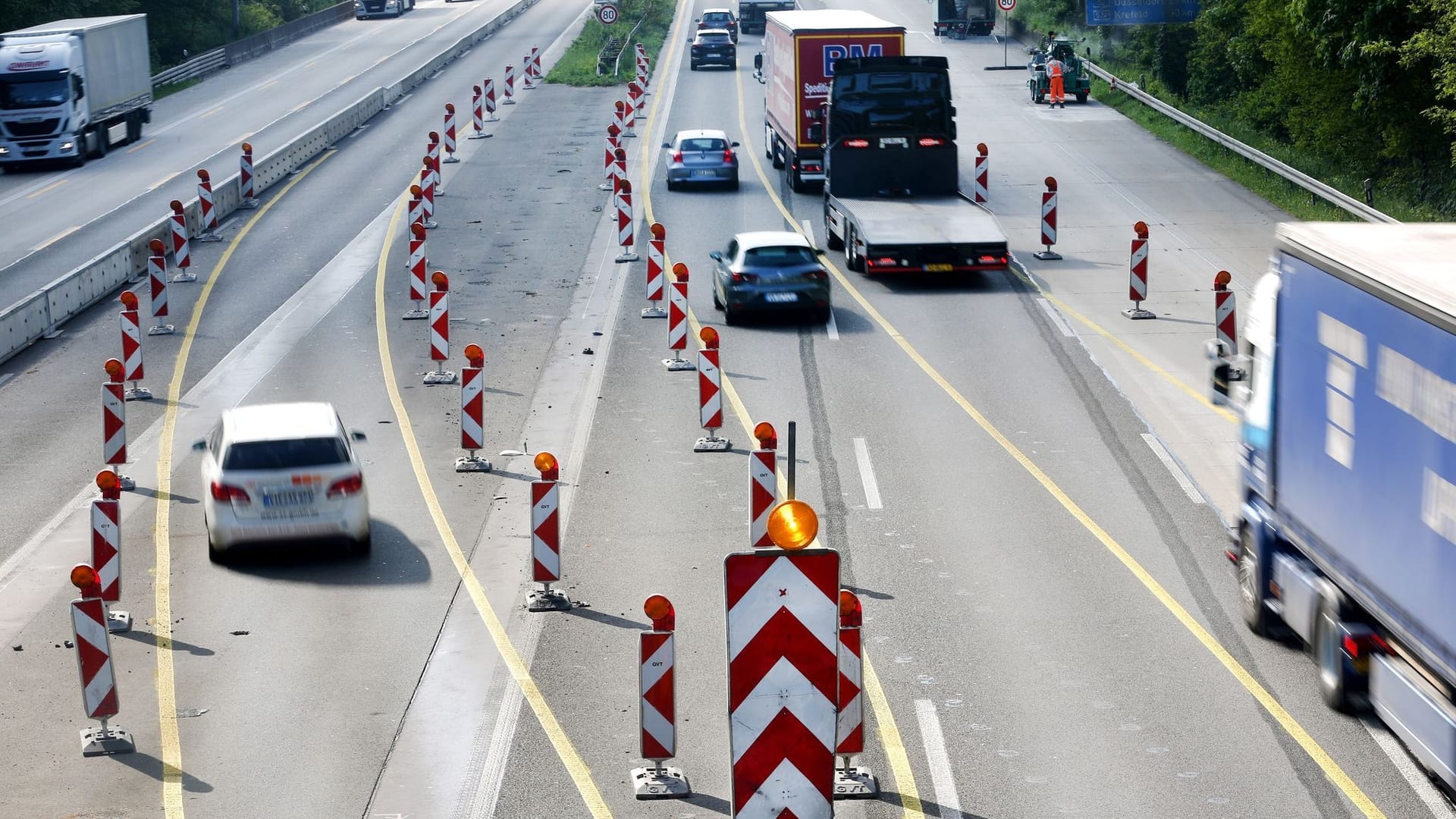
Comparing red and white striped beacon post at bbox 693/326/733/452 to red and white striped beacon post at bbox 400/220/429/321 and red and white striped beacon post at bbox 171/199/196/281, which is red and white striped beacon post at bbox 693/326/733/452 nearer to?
red and white striped beacon post at bbox 400/220/429/321

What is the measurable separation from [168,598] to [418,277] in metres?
12.9

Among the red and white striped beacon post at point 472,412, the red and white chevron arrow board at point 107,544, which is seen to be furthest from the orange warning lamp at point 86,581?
the red and white striped beacon post at point 472,412

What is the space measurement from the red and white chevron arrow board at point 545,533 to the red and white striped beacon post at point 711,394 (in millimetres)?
5007

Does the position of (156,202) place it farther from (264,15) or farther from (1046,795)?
(264,15)

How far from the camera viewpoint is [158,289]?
2648 centimetres

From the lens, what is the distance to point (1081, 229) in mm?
32875

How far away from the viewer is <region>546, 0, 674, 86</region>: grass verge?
201ft

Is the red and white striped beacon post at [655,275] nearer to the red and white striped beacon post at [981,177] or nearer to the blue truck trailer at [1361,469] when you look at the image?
the red and white striped beacon post at [981,177]

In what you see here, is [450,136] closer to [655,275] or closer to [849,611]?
[655,275]

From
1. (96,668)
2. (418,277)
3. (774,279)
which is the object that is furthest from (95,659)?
(418,277)

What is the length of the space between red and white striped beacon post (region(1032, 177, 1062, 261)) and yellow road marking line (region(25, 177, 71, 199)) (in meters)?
25.6

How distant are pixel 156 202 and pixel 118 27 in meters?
12.9

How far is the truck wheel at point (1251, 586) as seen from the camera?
42.2 feet

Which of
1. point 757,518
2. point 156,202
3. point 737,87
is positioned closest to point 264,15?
point 737,87
